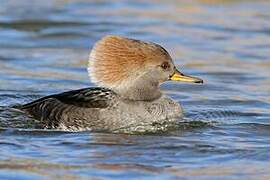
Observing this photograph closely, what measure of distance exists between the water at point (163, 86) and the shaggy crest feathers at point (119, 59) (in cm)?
84

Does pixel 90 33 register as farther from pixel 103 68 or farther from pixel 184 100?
pixel 103 68

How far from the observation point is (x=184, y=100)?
43.3 feet

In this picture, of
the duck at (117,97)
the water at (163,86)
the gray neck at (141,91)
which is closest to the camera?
the water at (163,86)

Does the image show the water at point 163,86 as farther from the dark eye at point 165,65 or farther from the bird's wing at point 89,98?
the dark eye at point 165,65

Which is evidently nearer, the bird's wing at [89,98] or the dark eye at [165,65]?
the bird's wing at [89,98]

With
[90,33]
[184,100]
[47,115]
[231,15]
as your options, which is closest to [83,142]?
[47,115]

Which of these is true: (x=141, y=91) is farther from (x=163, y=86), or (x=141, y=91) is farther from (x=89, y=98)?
(x=163, y=86)

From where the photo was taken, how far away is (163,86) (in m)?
14.2

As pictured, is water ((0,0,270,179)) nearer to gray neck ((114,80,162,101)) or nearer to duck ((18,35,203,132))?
duck ((18,35,203,132))

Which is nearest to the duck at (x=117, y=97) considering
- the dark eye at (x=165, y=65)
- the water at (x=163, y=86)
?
the dark eye at (x=165, y=65)

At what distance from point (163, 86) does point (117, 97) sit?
297 centimetres

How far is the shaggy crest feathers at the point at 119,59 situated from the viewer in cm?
1122

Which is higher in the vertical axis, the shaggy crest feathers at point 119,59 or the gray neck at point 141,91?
the shaggy crest feathers at point 119,59

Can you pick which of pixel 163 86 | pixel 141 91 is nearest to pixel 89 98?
pixel 141 91
